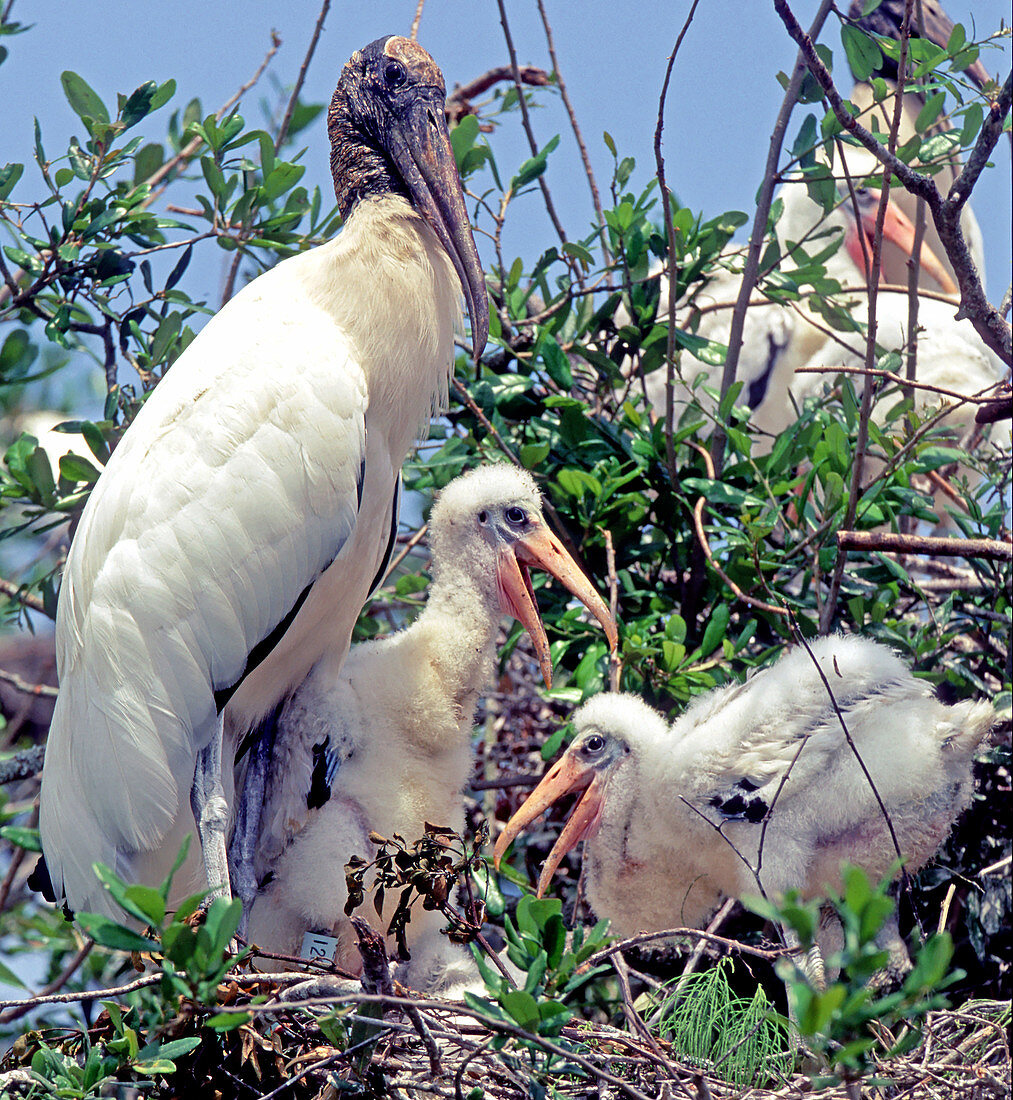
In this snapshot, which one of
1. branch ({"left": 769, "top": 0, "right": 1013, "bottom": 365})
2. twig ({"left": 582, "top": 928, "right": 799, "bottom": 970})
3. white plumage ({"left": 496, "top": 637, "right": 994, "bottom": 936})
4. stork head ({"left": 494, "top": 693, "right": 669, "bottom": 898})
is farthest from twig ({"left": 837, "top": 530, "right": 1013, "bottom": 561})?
stork head ({"left": 494, "top": 693, "right": 669, "bottom": 898})

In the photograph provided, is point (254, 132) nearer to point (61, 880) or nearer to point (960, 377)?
point (61, 880)

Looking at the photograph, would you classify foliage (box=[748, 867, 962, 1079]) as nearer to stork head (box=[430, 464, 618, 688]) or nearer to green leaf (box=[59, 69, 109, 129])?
stork head (box=[430, 464, 618, 688])

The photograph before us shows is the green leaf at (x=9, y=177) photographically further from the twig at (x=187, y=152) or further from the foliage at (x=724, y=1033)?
the foliage at (x=724, y=1033)

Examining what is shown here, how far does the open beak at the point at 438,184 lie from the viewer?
111 inches

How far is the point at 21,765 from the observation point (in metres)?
3.06

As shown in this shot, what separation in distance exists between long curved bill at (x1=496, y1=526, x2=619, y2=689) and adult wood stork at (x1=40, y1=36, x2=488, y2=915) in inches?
13.0

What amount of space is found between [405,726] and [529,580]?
46 centimetres

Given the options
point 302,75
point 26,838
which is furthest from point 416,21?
point 26,838

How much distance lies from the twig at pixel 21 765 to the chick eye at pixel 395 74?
1748mm

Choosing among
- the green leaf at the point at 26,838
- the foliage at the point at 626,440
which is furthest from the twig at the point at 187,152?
the green leaf at the point at 26,838

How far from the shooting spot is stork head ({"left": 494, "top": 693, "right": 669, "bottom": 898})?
294 centimetres

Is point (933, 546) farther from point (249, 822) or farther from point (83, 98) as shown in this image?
point (83, 98)

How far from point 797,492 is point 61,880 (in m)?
1.95

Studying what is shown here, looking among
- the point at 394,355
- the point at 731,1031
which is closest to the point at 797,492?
the point at 394,355
